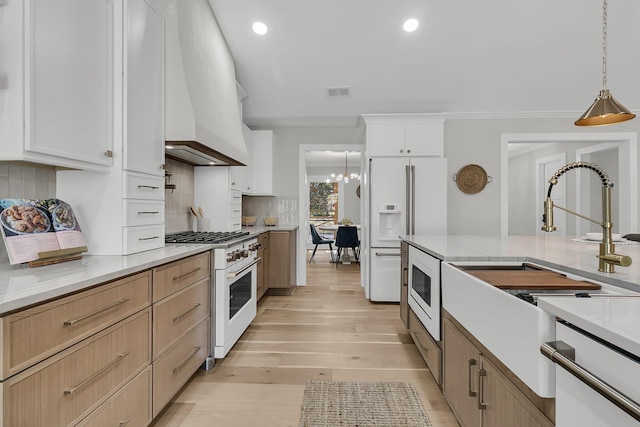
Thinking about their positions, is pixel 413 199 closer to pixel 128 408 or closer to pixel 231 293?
pixel 231 293

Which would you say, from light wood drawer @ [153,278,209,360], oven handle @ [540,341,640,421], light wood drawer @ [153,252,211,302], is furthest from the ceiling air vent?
oven handle @ [540,341,640,421]

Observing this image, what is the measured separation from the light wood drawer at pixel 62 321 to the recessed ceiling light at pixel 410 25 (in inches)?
124

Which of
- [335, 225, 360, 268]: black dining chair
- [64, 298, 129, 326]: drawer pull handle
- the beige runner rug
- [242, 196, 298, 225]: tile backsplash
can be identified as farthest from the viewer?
[335, 225, 360, 268]: black dining chair

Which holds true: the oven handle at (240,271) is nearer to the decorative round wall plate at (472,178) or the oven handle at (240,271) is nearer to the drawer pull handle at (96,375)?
the drawer pull handle at (96,375)

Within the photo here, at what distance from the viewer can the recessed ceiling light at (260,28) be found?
324 cm

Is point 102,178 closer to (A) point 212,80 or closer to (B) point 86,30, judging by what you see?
(B) point 86,30

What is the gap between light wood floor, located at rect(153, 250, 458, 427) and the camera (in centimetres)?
187

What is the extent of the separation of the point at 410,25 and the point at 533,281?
2779 mm

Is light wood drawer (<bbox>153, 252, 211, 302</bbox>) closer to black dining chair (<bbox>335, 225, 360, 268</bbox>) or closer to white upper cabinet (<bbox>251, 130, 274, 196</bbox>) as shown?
white upper cabinet (<bbox>251, 130, 274, 196</bbox>)

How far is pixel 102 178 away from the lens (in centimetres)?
181

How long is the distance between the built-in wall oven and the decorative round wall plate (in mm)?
2189

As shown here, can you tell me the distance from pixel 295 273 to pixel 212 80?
2.76m

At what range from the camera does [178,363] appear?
74.2 inches

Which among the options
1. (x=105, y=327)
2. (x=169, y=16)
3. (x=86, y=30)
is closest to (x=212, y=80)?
(x=169, y=16)
